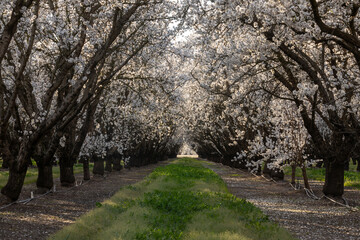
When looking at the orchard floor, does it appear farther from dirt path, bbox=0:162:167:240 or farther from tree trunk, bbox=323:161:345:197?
tree trunk, bbox=323:161:345:197

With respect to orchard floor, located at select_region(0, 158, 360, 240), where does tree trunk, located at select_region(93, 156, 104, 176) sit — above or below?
above

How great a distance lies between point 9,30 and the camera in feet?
42.5

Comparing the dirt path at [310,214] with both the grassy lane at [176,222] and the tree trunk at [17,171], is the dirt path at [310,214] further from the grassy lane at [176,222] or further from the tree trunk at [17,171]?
the tree trunk at [17,171]

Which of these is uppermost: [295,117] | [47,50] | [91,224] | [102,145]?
[47,50]

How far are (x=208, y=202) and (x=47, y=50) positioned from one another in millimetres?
11653

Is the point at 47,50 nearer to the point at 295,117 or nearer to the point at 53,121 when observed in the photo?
the point at 53,121

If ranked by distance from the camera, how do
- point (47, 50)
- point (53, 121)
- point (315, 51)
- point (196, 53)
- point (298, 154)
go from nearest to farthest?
1. point (53, 121)
2. point (47, 50)
3. point (315, 51)
4. point (196, 53)
5. point (298, 154)

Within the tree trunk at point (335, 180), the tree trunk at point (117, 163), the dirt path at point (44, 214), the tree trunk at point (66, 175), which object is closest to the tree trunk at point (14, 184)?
the dirt path at point (44, 214)

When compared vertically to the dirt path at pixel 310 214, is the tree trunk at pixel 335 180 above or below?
above

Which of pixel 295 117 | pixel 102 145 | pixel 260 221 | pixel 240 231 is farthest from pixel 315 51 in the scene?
pixel 102 145

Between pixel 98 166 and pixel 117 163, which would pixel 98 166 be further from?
pixel 117 163

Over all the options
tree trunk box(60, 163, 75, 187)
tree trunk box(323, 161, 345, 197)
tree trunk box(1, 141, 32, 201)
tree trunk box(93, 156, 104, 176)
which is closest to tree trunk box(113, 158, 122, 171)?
tree trunk box(93, 156, 104, 176)

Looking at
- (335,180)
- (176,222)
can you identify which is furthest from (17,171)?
(335,180)

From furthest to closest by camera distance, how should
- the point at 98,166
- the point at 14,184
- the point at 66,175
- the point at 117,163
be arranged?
the point at 117,163
the point at 98,166
the point at 66,175
the point at 14,184
